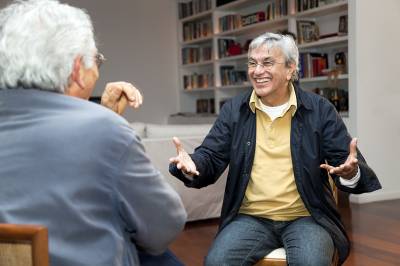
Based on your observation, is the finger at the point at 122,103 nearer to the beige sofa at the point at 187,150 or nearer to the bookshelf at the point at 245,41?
the beige sofa at the point at 187,150

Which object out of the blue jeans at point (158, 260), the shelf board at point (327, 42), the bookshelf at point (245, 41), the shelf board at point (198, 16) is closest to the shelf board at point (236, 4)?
the bookshelf at point (245, 41)

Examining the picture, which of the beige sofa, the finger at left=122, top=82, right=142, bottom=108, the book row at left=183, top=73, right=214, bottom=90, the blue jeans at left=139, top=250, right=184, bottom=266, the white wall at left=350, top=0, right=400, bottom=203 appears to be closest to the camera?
the blue jeans at left=139, top=250, right=184, bottom=266

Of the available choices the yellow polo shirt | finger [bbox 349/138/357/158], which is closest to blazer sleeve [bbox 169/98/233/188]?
the yellow polo shirt

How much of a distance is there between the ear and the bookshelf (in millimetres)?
3730

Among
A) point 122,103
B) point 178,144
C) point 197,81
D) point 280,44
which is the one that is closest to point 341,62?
point 197,81

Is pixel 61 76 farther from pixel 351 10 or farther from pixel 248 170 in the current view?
pixel 351 10

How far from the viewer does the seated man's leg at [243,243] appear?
1.74 m

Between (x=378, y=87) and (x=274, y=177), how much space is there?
2907mm

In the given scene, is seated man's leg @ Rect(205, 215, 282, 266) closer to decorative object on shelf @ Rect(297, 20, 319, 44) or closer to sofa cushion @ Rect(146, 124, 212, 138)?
sofa cushion @ Rect(146, 124, 212, 138)

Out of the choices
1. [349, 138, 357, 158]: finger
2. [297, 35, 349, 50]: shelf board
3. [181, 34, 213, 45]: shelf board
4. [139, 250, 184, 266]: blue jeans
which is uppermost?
[181, 34, 213, 45]: shelf board

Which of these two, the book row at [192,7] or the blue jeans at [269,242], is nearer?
the blue jeans at [269,242]

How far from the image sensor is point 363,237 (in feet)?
11.0

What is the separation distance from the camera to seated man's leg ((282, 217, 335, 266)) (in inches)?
66.1

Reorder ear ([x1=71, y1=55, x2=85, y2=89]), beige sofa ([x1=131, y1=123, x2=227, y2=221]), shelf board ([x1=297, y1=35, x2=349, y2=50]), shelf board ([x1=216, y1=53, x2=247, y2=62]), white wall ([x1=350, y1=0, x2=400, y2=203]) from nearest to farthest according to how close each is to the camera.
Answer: ear ([x1=71, y1=55, x2=85, y2=89]) → beige sofa ([x1=131, y1=123, x2=227, y2=221]) → white wall ([x1=350, y1=0, x2=400, y2=203]) → shelf board ([x1=297, y1=35, x2=349, y2=50]) → shelf board ([x1=216, y1=53, x2=247, y2=62])
